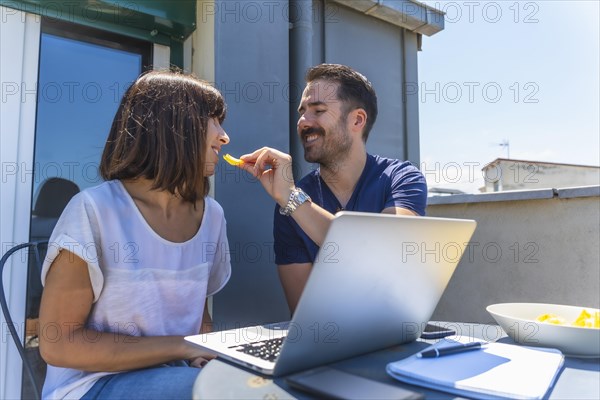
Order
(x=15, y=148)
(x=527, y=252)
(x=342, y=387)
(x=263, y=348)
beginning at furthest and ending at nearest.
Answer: (x=527, y=252) < (x=15, y=148) < (x=263, y=348) < (x=342, y=387)

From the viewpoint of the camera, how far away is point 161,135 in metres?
1.17

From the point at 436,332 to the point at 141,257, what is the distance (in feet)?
2.66

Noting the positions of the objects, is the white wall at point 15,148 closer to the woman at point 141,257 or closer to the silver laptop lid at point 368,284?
the woman at point 141,257

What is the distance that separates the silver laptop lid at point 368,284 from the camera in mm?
606

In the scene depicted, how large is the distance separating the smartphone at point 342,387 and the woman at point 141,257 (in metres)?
0.30

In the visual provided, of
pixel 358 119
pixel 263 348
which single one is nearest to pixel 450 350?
pixel 263 348

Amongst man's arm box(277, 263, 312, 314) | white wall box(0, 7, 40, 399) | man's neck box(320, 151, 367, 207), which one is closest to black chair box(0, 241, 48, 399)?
white wall box(0, 7, 40, 399)

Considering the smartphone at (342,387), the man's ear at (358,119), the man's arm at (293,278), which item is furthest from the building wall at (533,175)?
the smartphone at (342,387)

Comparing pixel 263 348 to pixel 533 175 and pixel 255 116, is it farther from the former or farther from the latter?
pixel 533 175

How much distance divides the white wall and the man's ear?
4.60 feet

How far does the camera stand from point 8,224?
1.57 meters

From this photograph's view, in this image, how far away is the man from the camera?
137cm

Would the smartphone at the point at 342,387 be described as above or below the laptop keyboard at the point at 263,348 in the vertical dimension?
above

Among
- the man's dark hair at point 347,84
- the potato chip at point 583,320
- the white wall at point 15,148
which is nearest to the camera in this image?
the potato chip at point 583,320
